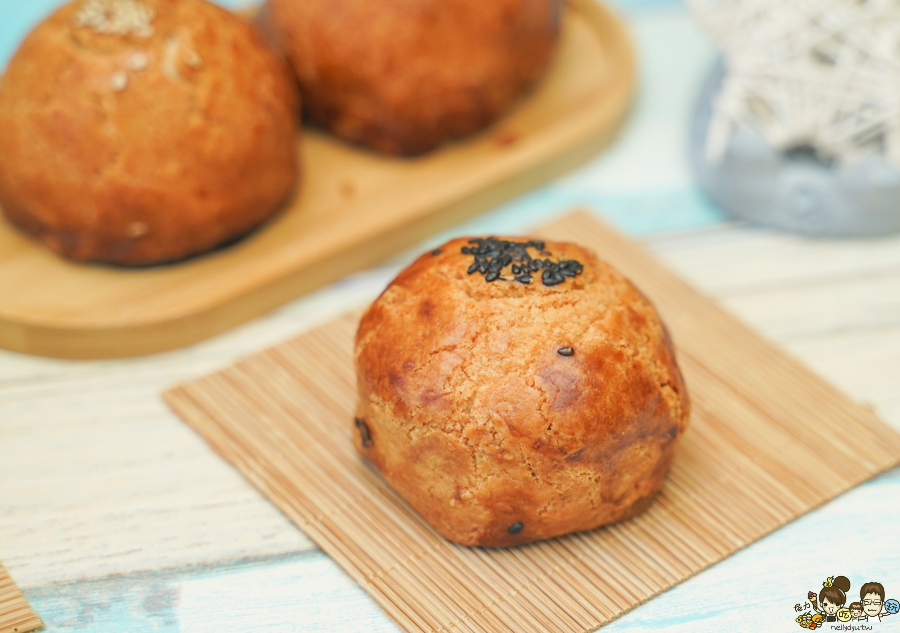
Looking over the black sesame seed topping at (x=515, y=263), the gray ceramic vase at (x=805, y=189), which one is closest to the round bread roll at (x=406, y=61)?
the gray ceramic vase at (x=805, y=189)

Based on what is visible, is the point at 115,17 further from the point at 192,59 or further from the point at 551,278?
the point at 551,278

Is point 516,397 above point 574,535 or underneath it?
above

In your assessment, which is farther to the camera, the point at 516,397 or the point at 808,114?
the point at 808,114

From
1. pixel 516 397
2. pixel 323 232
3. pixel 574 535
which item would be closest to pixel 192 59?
pixel 323 232

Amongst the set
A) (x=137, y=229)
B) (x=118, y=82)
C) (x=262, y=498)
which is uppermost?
(x=118, y=82)

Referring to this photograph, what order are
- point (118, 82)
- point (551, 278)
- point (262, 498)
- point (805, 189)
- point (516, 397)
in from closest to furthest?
point (516, 397) < point (551, 278) < point (262, 498) < point (118, 82) < point (805, 189)

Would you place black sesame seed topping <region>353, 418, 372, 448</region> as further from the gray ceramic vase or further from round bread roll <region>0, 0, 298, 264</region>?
the gray ceramic vase

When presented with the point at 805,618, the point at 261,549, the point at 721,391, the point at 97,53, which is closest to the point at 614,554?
the point at 805,618
